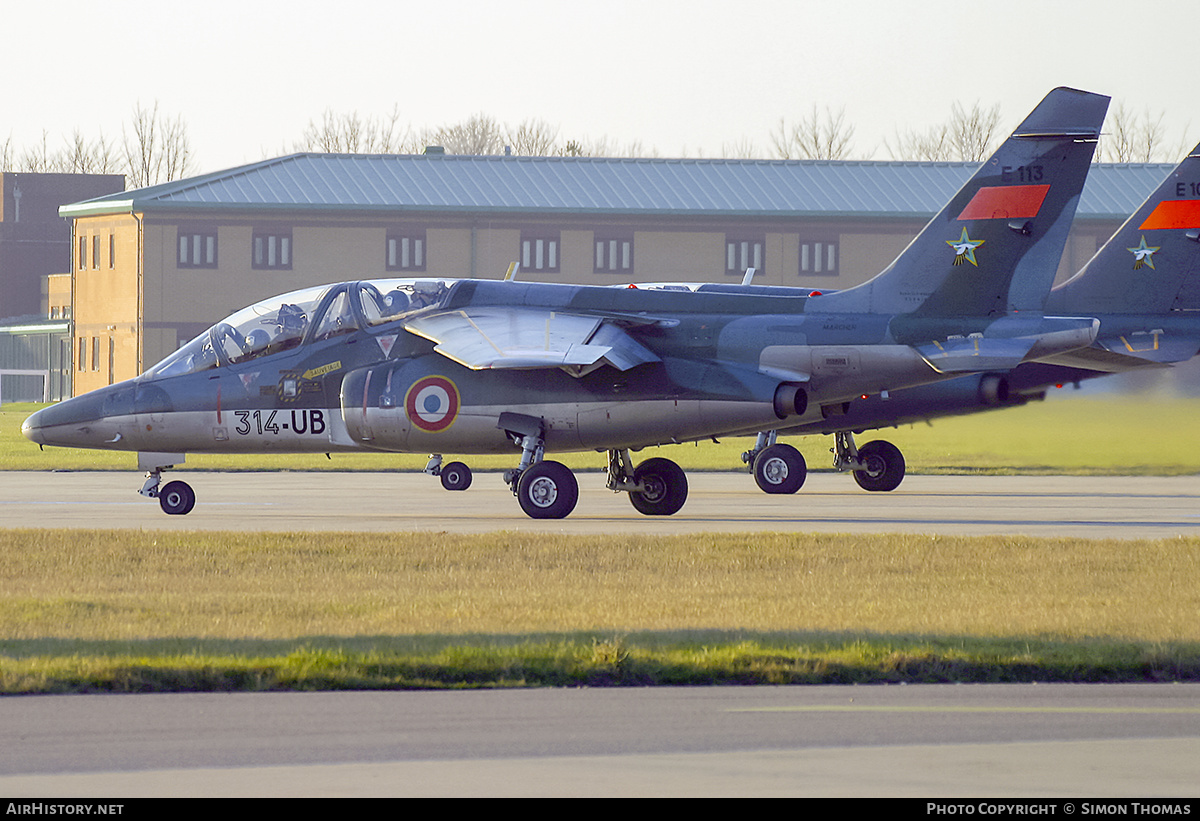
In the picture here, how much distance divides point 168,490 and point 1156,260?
14174mm

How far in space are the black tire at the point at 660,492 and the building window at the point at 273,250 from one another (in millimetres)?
55292

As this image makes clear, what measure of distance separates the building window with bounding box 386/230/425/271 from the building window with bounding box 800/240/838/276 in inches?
698

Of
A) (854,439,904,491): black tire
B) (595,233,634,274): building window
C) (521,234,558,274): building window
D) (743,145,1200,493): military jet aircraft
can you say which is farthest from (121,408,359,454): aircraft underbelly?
(595,233,634,274): building window

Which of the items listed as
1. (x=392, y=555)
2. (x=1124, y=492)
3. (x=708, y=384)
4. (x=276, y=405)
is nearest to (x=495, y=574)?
(x=392, y=555)

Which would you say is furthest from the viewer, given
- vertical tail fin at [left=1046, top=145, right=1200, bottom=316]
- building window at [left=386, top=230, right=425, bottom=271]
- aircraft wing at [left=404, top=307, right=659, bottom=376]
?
building window at [left=386, top=230, right=425, bottom=271]

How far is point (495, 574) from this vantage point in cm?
1436

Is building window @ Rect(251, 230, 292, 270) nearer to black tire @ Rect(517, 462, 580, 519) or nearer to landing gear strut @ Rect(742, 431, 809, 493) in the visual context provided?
landing gear strut @ Rect(742, 431, 809, 493)

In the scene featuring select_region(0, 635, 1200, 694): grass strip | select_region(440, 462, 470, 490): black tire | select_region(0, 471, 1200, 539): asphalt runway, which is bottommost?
select_region(0, 635, 1200, 694): grass strip

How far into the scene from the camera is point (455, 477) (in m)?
27.0

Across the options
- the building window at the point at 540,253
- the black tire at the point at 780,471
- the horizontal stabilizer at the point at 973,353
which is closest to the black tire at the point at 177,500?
the black tire at the point at 780,471

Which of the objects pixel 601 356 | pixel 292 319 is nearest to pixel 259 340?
pixel 292 319

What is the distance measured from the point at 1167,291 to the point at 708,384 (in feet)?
25.8

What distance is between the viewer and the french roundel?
20.8 m
